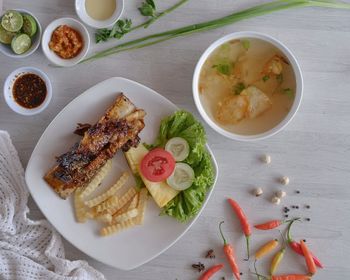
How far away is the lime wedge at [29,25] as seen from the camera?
2.11 metres

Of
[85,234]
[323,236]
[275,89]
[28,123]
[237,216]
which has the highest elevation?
[28,123]

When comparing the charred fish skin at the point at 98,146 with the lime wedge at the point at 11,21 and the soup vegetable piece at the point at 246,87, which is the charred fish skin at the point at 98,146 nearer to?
the soup vegetable piece at the point at 246,87

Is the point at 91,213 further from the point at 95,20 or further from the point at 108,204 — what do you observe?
the point at 95,20

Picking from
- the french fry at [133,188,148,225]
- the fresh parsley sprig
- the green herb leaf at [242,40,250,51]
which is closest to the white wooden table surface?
the fresh parsley sprig

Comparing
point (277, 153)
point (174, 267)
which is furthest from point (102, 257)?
point (277, 153)

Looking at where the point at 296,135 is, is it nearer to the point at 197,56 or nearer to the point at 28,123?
the point at 197,56

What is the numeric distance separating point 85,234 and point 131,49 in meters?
0.91

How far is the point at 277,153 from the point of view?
2293 mm

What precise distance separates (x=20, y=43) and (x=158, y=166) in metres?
0.84

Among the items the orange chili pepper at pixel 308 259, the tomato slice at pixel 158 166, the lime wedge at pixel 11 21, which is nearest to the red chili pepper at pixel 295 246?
the orange chili pepper at pixel 308 259

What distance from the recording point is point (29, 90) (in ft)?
7.08

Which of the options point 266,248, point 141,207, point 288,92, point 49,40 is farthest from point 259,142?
point 49,40

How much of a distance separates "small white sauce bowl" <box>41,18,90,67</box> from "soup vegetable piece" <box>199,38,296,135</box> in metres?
0.56

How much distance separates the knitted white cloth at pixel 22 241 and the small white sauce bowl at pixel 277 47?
0.90 metres
